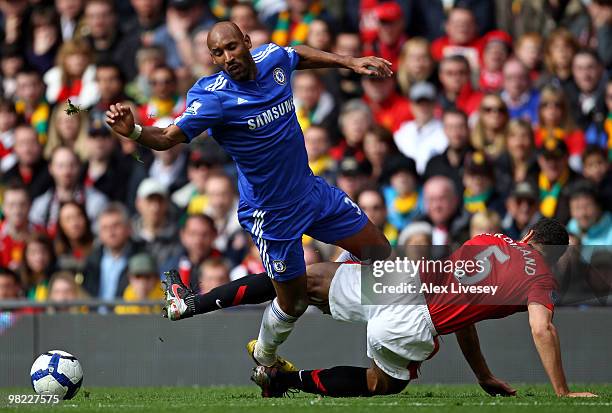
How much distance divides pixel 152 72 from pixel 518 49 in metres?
4.28

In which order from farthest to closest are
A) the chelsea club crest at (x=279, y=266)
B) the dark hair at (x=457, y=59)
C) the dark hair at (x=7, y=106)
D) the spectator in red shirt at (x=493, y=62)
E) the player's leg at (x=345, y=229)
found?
1. the dark hair at (x=7, y=106)
2. the spectator in red shirt at (x=493, y=62)
3. the dark hair at (x=457, y=59)
4. the player's leg at (x=345, y=229)
5. the chelsea club crest at (x=279, y=266)

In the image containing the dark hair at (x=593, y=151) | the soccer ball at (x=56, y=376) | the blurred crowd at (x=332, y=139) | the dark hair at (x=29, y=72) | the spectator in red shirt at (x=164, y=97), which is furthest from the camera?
the dark hair at (x=29, y=72)

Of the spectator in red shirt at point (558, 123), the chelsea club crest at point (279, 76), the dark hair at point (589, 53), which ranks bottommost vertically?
the spectator in red shirt at point (558, 123)

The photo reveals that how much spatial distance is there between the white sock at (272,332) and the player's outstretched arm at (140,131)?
159 cm

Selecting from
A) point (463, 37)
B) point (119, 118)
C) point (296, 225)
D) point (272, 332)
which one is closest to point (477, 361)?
point (272, 332)

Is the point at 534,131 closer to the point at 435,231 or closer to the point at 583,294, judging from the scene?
the point at 435,231

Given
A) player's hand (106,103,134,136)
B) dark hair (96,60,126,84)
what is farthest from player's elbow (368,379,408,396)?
dark hair (96,60,126,84)

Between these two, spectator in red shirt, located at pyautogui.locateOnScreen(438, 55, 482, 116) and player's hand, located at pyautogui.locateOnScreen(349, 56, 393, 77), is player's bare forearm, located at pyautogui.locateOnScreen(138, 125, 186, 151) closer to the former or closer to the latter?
player's hand, located at pyautogui.locateOnScreen(349, 56, 393, 77)

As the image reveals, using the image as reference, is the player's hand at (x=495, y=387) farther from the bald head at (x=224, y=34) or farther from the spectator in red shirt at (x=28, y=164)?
the spectator in red shirt at (x=28, y=164)

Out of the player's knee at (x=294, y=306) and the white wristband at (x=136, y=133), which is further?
the player's knee at (x=294, y=306)

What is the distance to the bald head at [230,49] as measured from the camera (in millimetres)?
9508

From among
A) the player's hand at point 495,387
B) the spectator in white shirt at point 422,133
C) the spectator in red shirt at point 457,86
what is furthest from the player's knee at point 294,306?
the spectator in red shirt at point 457,86

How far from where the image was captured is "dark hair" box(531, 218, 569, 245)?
9328 millimetres

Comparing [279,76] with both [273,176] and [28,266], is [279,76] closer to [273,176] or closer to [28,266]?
[273,176]
